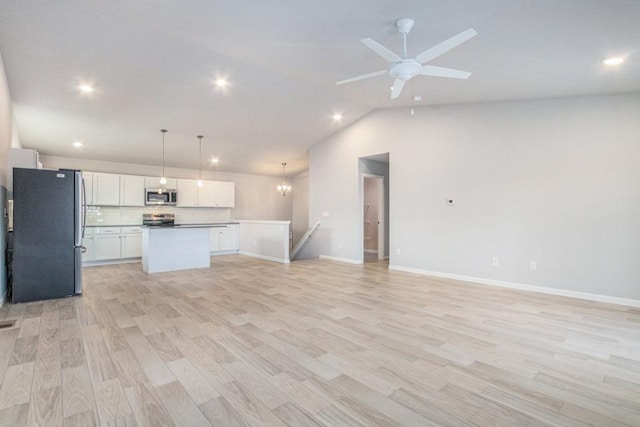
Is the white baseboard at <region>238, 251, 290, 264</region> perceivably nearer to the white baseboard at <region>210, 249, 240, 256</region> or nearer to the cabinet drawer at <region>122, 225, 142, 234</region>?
the white baseboard at <region>210, 249, 240, 256</region>

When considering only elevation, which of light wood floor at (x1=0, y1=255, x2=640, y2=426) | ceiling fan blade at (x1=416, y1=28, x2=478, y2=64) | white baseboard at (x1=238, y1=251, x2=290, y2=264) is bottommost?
light wood floor at (x1=0, y1=255, x2=640, y2=426)

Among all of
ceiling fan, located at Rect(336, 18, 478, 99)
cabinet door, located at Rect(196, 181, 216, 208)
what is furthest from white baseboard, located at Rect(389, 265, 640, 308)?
cabinet door, located at Rect(196, 181, 216, 208)

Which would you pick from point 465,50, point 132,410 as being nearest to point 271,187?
point 465,50

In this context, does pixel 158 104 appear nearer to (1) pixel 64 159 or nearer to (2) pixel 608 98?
(1) pixel 64 159

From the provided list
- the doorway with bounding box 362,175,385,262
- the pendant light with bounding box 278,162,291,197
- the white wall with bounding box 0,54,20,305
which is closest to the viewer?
the white wall with bounding box 0,54,20,305

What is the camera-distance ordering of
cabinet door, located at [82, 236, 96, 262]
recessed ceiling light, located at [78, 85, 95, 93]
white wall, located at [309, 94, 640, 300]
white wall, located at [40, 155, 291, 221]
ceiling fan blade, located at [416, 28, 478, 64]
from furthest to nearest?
1. white wall, located at [40, 155, 291, 221]
2. cabinet door, located at [82, 236, 96, 262]
3. recessed ceiling light, located at [78, 85, 95, 93]
4. white wall, located at [309, 94, 640, 300]
5. ceiling fan blade, located at [416, 28, 478, 64]

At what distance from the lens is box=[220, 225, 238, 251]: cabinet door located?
8.70 meters

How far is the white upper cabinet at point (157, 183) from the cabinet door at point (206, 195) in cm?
67

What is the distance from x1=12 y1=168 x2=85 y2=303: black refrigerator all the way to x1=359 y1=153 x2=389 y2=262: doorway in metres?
5.17

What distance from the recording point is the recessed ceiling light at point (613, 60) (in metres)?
3.17

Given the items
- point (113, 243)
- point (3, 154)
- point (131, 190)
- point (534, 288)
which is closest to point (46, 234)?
point (3, 154)

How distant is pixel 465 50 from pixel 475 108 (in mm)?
2108

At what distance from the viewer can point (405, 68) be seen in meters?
2.99

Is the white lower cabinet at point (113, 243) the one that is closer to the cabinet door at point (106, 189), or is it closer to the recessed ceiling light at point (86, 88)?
the cabinet door at point (106, 189)
